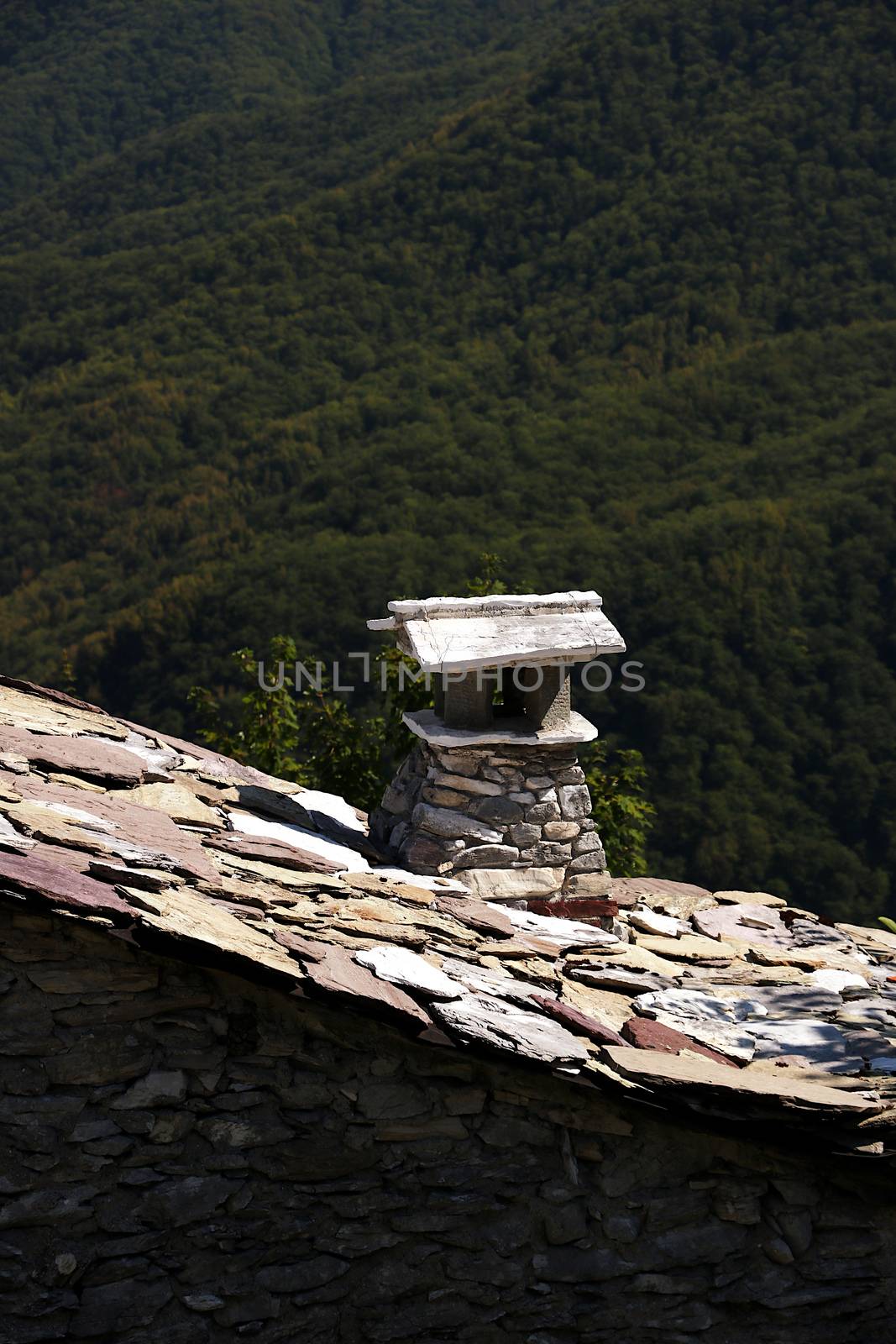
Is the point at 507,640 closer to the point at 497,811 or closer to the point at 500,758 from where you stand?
the point at 500,758

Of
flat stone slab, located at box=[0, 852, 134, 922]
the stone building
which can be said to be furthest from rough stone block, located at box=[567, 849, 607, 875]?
flat stone slab, located at box=[0, 852, 134, 922]

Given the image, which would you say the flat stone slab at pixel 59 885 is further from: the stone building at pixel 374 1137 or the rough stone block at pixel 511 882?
the rough stone block at pixel 511 882

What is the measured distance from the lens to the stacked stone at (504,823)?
7051 millimetres

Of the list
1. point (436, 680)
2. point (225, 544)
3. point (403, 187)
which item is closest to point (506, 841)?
point (436, 680)

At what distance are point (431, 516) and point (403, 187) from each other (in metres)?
19.5

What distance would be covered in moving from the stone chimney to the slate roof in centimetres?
19

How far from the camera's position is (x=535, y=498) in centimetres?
3675

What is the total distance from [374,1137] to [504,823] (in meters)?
2.08

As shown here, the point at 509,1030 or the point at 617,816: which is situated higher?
the point at 509,1030

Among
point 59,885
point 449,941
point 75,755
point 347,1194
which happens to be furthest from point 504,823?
point 59,885

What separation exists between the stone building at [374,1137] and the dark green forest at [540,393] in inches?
685

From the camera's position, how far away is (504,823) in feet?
23.3

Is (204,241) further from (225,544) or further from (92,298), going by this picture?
(225,544)

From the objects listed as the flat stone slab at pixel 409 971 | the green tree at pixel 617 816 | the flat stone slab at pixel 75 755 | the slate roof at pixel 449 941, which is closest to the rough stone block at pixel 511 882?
the slate roof at pixel 449 941
